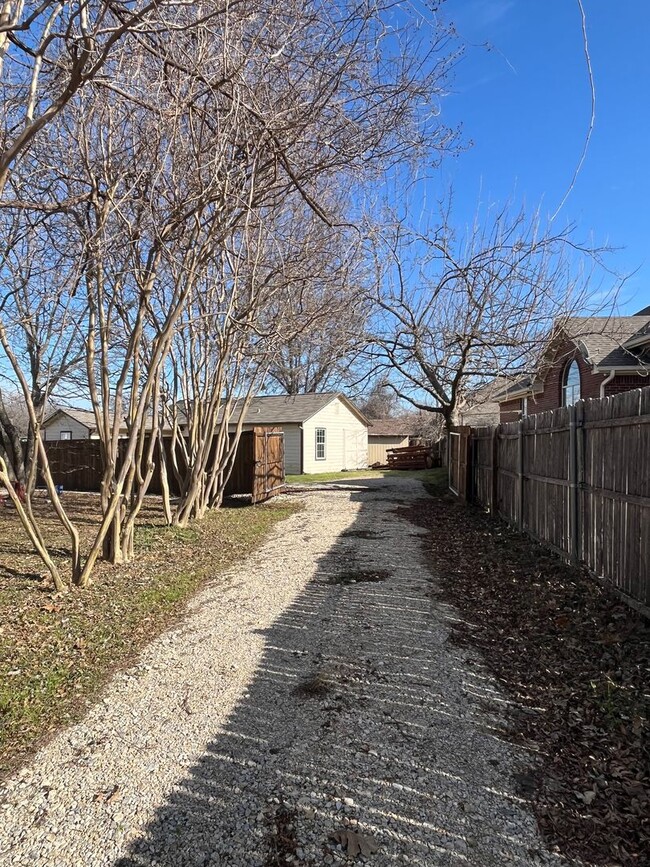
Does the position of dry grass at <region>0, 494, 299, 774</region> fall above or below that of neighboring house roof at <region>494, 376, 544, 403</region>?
below

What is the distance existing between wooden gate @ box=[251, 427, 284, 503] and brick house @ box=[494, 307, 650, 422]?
23.9ft

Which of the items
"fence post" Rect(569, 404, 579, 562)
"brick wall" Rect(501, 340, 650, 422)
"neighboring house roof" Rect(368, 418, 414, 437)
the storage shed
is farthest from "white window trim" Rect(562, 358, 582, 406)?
"neighboring house roof" Rect(368, 418, 414, 437)

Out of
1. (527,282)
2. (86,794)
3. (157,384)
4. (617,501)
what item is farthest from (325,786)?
(527,282)

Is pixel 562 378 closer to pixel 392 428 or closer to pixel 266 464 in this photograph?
pixel 266 464

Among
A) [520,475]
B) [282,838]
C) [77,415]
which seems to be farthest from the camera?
[77,415]

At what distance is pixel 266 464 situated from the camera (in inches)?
569

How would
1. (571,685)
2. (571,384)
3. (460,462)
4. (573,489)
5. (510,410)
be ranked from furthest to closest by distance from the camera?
1. (510,410)
2. (571,384)
3. (460,462)
4. (573,489)
5. (571,685)

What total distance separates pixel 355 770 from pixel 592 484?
3.85m

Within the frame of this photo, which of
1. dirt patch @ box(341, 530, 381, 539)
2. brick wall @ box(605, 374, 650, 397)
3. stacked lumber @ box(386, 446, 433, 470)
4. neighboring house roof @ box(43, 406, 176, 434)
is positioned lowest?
dirt patch @ box(341, 530, 381, 539)

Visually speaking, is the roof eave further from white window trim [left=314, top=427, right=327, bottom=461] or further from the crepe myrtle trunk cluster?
the crepe myrtle trunk cluster

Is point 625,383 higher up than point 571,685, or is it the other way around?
point 625,383

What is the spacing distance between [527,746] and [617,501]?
264cm

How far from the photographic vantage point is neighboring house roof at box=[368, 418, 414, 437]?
142 feet

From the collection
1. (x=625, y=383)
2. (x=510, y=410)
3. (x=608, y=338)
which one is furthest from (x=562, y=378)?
(x=510, y=410)
